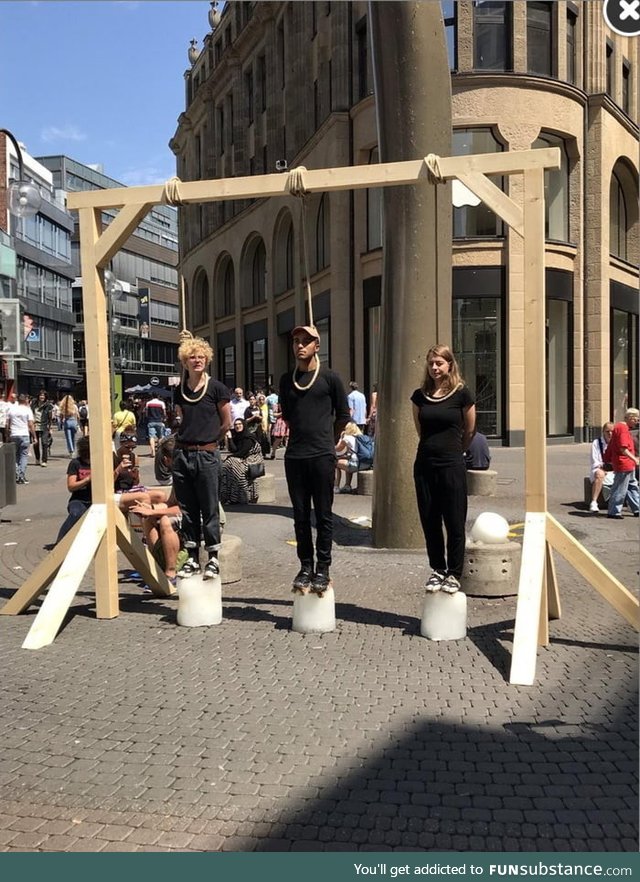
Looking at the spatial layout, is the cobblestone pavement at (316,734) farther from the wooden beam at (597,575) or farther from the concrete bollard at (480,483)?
the concrete bollard at (480,483)

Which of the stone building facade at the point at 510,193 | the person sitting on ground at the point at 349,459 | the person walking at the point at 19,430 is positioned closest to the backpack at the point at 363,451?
the person sitting on ground at the point at 349,459

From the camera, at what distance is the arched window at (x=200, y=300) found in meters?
48.7

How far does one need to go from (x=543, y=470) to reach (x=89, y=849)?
361 centimetres

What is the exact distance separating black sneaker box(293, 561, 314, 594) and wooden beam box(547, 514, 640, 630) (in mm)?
1631

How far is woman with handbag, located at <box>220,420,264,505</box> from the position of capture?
39.7ft

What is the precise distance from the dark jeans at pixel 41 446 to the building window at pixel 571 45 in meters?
18.9

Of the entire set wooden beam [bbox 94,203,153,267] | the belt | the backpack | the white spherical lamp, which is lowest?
the white spherical lamp

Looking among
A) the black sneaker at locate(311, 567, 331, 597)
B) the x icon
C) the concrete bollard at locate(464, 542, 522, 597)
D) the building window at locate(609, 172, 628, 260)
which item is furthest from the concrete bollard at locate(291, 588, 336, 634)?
the building window at locate(609, 172, 628, 260)

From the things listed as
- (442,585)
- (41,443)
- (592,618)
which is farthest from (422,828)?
(41,443)

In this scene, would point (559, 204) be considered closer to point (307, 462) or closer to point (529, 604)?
point (307, 462)

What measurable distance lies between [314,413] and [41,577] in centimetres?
241

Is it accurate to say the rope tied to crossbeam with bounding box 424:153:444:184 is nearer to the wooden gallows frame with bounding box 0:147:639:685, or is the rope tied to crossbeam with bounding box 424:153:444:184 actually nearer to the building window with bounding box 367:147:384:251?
the wooden gallows frame with bounding box 0:147:639:685

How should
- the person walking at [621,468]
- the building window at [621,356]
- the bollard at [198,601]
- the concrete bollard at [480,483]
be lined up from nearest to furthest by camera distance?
1. the bollard at [198,601]
2. the person walking at [621,468]
3. the concrete bollard at [480,483]
4. the building window at [621,356]

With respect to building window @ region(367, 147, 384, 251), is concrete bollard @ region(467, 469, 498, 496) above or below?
below
